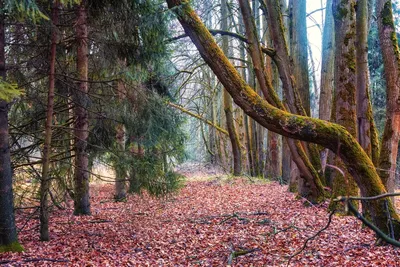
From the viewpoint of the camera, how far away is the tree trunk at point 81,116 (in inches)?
297

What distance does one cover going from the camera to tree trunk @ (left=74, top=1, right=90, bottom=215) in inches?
297

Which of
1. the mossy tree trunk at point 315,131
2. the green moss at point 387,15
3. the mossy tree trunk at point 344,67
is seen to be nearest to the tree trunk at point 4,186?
the mossy tree trunk at point 315,131

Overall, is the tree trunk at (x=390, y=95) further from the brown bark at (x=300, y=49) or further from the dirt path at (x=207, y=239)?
the brown bark at (x=300, y=49)

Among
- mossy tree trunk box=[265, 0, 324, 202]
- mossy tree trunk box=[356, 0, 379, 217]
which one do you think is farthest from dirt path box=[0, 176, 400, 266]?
mossy tree trunk box=[356, 0, 379, 217]

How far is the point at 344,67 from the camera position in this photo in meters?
6.82

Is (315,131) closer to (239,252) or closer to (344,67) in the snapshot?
(239,252)

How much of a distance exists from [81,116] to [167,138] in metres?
3.00

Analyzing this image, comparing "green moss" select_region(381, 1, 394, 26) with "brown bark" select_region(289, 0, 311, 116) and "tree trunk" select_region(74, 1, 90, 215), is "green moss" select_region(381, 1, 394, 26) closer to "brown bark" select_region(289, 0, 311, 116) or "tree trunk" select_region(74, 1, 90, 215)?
"brown bark" select_region(289, 0, 311, 116)

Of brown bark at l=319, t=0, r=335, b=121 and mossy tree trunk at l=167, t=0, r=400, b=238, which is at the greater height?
brown bark at l=319, t=0, r=335, b=121

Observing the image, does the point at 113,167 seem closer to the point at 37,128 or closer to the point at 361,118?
the point at 37,128

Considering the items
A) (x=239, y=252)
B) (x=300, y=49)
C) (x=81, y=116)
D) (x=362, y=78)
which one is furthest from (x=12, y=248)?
(x=300, y=49)

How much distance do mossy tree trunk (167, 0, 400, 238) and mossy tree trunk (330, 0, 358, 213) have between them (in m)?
2.00

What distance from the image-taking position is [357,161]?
4.54 m

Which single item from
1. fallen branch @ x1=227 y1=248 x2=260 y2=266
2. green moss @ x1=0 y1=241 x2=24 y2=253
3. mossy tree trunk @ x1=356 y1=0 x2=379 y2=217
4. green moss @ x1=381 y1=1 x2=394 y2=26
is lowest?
fallen branch @ x1=227 y1=248 x2=260 y2=266
